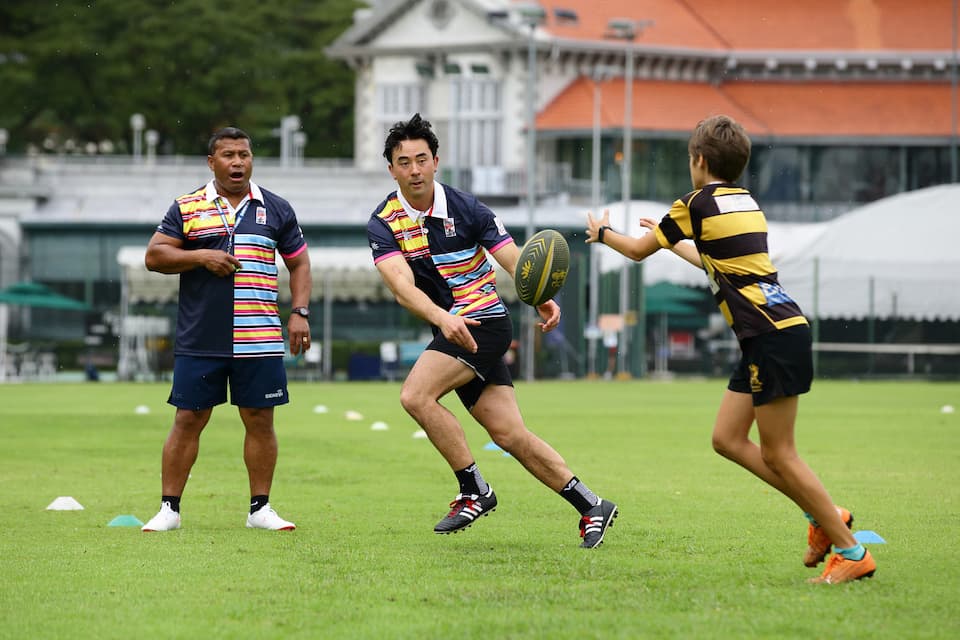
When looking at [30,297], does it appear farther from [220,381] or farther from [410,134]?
[410,134]

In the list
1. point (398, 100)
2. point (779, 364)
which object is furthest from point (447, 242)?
point (398, 100)

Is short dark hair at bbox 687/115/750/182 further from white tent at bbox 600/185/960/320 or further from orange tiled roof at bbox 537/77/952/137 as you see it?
orange tiled roof at bbox 537/77/952/137

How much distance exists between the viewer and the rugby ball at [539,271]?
8.62 m

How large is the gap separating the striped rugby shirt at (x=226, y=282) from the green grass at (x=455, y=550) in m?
1.04

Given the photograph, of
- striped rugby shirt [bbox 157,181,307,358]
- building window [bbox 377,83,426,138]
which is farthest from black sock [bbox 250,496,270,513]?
building window [bbox 377,83,426,138]

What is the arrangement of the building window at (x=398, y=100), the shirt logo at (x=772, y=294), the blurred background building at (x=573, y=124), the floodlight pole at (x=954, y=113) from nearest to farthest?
the shirt logo at (x=772, y=294), the blurred background building at (x=573, y=124), the floodlight pole at (x=954, y=113), the building window at (x=398, y=100)

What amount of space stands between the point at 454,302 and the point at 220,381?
1.51 m

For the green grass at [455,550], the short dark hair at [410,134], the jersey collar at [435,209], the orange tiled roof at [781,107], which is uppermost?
the orange tiled roof at [781,107]

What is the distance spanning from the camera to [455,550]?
8391mm

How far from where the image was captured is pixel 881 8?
201 ft

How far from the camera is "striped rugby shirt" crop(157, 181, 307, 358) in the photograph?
370 inches

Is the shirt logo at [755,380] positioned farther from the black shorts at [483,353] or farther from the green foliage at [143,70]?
the green foliage at [143,70]

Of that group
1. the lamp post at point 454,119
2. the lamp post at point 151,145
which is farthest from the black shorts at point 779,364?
the lamp post at point 454,119

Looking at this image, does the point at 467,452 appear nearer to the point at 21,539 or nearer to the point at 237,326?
the point at 237,326
